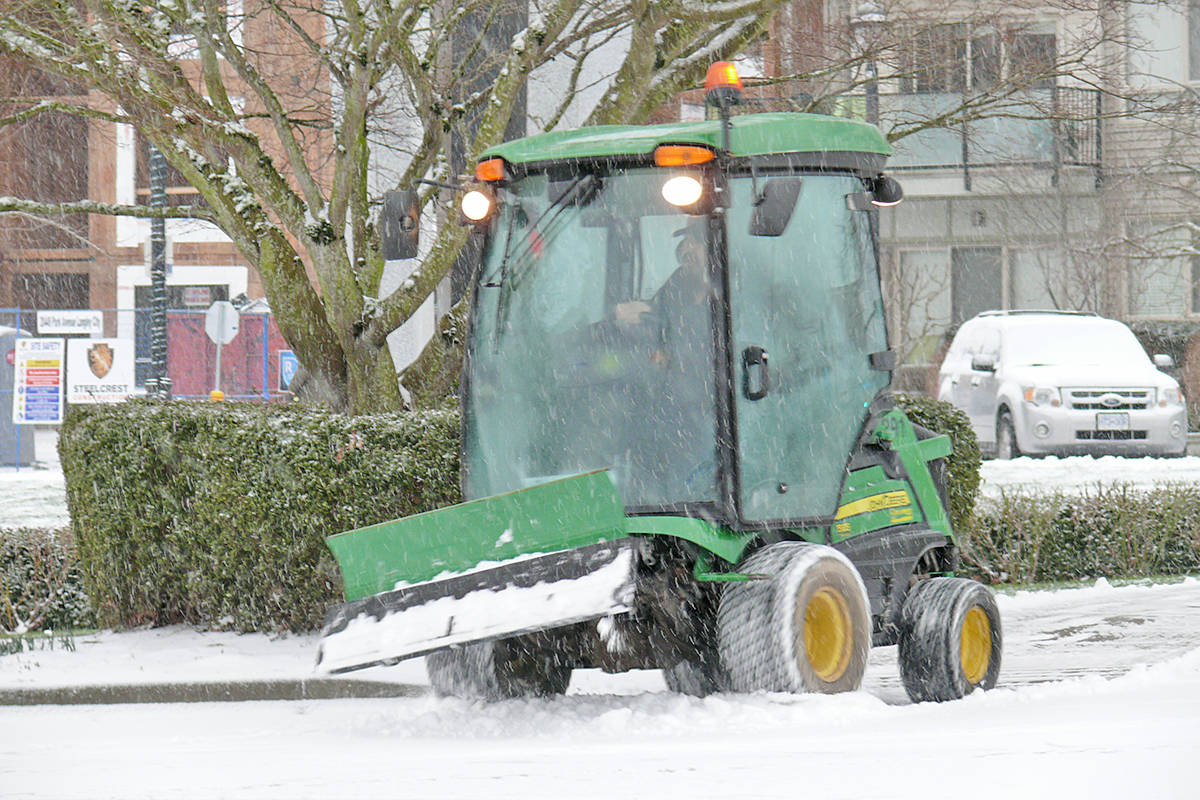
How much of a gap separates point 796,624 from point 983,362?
564 inches

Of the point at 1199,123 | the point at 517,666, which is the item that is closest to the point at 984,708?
the point at 517,666

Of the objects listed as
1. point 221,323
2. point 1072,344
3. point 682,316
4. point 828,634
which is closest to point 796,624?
point 828,634

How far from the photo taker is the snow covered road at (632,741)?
514 centimetres

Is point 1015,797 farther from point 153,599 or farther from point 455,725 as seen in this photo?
point 153,599

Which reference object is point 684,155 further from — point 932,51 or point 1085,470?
point 1085,470

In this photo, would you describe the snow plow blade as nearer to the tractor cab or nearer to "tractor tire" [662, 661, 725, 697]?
the tractor cab

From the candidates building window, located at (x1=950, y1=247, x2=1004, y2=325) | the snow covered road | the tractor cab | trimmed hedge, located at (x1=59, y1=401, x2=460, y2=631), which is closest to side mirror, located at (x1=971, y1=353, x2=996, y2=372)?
the snow covered road

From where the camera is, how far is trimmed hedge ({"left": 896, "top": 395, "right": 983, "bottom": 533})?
416 inches

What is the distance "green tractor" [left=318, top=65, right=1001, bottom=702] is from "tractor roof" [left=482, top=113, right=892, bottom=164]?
0.01m

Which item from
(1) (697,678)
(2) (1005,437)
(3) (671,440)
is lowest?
(1) (697,678)

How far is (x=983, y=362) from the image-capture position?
65.7 feet

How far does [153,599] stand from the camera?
978 cm

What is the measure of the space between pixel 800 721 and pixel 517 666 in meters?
1.59

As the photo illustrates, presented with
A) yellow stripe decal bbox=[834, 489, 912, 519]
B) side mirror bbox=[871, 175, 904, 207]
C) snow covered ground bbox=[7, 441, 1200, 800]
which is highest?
side mirror bbox=[871, 175, 904, 207]
